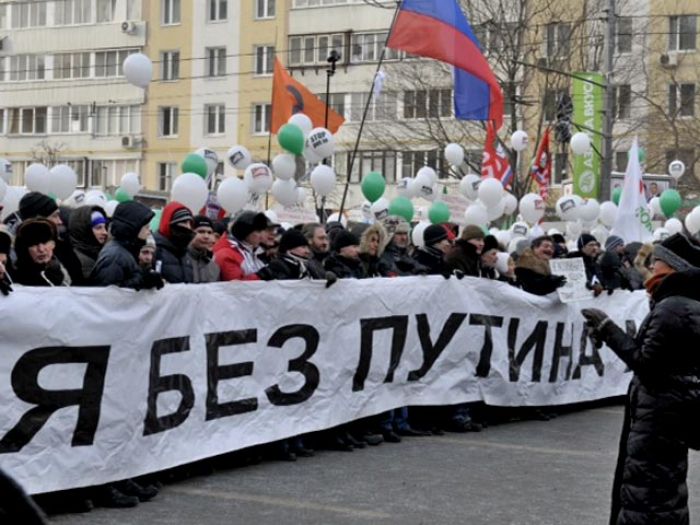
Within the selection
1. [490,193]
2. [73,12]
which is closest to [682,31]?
[73,12]

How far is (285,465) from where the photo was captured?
10.6 meters

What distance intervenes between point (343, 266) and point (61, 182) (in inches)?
259

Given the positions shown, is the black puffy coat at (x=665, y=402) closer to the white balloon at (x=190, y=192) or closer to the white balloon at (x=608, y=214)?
the white balloon at (x=190, y=192)

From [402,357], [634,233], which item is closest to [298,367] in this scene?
[402,357]

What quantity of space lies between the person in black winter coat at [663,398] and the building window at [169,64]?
2498 inches

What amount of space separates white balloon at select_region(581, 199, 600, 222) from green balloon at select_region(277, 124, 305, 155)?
5.65 metres

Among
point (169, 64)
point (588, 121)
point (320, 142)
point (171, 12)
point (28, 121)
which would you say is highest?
point (171, 12)

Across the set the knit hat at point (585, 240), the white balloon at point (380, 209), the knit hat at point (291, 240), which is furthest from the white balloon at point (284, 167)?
the knit hat at point (291, 240)

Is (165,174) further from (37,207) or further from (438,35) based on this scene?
(37,207)

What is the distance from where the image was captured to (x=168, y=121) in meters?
69.2

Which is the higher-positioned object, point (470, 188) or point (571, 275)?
point (470, 188)

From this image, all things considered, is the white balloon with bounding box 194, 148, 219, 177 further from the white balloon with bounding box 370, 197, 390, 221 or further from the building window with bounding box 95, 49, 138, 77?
the building window with bounding box 95, 49, 138, 77

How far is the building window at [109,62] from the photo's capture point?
229ft

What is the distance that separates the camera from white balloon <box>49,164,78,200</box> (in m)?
17.4
